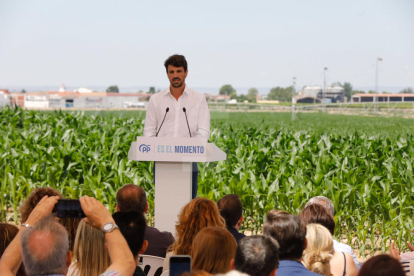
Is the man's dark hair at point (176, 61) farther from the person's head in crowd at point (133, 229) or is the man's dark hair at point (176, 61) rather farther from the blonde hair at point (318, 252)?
the person's head in crowd at point (133, 229)

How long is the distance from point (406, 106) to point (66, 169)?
19697 mm

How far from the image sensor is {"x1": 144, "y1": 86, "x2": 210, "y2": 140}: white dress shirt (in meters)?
4.55

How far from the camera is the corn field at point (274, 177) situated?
6.51m

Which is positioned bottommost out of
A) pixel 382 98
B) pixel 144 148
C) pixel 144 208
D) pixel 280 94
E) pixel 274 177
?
pixel 274 177

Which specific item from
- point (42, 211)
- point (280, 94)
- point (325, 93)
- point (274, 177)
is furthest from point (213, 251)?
point (280, 94)

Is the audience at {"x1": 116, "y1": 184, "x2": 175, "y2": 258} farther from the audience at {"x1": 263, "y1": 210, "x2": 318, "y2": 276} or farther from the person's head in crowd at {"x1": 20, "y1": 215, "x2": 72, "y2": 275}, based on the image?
the person's head in crowd at {"x1": 20, "y1": 215, "x2": 72, "y2": 275}

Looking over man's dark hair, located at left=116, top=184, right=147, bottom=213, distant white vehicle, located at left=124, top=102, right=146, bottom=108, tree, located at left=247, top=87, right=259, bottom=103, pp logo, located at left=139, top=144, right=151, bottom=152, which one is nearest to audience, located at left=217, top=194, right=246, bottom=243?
man's dark hair, located at left=116, top=184, right=147, bottom=213

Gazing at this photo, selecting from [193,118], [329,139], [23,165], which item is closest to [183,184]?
[193,118]

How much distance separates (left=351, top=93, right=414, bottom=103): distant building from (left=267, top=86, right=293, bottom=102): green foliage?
15190mm

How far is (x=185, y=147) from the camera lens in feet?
12.6

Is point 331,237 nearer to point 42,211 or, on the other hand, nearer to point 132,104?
point 42,211

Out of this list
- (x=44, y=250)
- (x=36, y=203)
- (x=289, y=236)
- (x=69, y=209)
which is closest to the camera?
(x=44, y=250)

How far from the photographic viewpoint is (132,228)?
228 cm

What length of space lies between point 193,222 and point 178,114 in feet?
5.79
